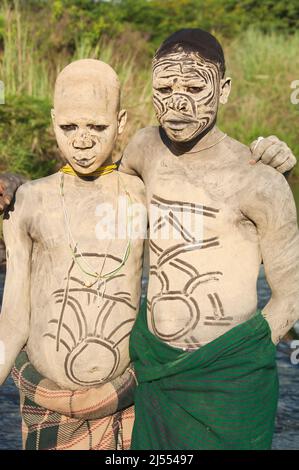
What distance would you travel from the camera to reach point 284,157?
3707mm

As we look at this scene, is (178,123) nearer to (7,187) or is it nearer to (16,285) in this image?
(7,187)

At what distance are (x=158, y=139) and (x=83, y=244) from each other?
0.49 m

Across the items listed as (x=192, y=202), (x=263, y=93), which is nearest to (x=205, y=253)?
(x=192, y=202)

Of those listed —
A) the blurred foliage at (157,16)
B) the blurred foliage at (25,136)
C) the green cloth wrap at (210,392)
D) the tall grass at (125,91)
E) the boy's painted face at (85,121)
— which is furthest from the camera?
the blurred foliage at (157,16)

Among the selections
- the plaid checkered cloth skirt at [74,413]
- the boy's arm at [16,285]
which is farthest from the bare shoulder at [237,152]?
the plaid checkered cloth skirt at [74,413]

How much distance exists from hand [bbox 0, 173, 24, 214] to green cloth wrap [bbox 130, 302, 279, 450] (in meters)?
0.71

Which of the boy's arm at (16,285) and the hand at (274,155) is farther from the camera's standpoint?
the boy's arm at (16,285)

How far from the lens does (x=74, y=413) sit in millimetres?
3799

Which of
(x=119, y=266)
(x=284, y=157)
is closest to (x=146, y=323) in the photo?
(x=119, y=266)

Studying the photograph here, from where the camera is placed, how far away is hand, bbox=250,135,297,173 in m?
3.70

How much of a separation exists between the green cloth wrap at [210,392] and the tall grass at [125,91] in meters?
8.85

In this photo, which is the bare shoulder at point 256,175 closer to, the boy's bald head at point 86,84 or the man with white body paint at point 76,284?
the man with white body paint at point 76,284

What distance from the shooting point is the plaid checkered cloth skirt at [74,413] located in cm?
378

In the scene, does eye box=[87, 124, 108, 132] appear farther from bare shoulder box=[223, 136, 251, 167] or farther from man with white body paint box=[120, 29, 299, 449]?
bare shoulder box=[223, 136, 251, 167]
